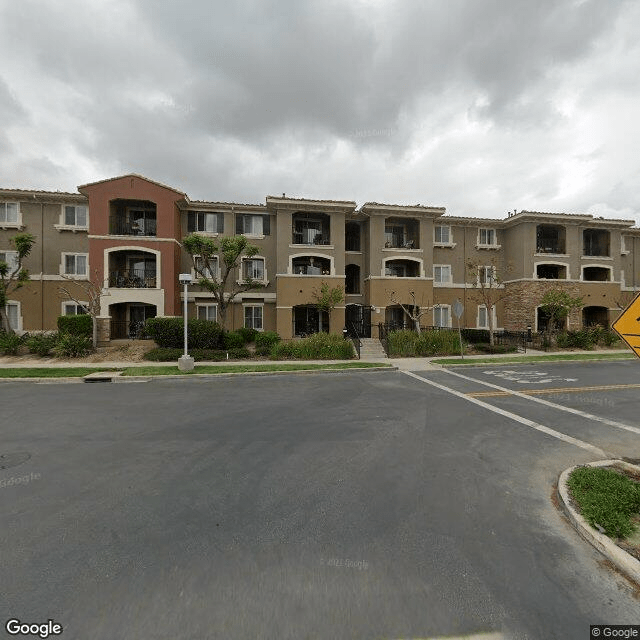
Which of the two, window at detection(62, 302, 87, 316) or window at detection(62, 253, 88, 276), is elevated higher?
window at detection(62, 253, 88, 276)

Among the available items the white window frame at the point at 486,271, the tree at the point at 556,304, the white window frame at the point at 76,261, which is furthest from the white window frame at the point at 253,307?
the tree at the point at 556,304

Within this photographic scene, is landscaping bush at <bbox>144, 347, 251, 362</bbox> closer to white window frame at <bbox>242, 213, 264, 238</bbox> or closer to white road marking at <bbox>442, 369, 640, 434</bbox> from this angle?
white window frame at <bbox>242, 213, 264, 238</bbox>

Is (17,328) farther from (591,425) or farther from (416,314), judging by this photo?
(591,425)

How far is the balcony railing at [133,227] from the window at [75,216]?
2.81 metres

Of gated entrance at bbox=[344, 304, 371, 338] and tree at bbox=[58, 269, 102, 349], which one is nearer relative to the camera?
tree at bbox=[58, 269, 102, 349]

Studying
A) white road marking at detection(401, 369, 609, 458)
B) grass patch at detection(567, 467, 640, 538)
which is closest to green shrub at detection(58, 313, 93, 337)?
white road marking at detection(401, 369, 609, 458)

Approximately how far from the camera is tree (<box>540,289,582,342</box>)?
74.1 ft

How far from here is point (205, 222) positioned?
2255 cm

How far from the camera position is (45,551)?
3.22 meters

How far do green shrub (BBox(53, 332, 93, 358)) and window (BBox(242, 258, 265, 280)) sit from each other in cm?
1083

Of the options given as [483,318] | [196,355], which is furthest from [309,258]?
[483,318]

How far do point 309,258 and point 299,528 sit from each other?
68.7 feet

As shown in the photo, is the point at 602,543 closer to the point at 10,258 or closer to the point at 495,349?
the point at 495,349

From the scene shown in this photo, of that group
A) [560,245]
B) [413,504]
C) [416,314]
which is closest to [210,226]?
[416,314]
